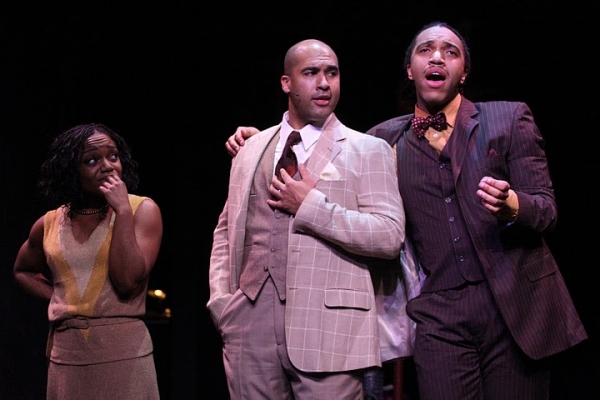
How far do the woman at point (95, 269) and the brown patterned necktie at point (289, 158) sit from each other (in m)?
0.65

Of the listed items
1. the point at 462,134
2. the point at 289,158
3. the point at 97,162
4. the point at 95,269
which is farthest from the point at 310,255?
the point at 97,162

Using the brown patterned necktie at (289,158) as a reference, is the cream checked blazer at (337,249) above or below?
below

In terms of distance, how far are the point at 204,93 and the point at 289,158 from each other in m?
2.03

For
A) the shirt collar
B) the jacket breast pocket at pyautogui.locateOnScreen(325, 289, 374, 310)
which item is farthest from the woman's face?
the jacket breast pocket at pyautogui.locateOnScreen(325, 289, 374, 310)

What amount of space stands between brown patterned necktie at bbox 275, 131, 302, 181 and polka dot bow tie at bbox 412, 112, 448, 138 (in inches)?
16.8

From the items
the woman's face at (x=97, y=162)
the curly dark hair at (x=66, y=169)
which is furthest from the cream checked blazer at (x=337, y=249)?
the curly dark hair at (x=66, y=169)

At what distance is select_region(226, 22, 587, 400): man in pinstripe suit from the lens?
2.65 metres

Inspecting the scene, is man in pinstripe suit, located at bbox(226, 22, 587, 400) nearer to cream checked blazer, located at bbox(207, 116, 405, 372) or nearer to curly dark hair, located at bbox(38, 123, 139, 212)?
cream checked blazer, located at bbox(207, 116, 405, 372)

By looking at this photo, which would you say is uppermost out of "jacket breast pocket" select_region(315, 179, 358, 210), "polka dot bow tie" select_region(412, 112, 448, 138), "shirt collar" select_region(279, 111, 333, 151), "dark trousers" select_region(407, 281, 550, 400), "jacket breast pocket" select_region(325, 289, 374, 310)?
"polka dot bow tie" select_region(412, 112, 448, 138)

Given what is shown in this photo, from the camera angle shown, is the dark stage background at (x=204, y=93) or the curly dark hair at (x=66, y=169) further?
the dark stage background at (x=204, y=93)

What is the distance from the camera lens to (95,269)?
314cm

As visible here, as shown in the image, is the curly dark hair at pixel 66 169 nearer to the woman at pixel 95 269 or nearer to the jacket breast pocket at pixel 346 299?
the woman at pixel 95 269

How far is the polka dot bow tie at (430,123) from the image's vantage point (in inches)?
115

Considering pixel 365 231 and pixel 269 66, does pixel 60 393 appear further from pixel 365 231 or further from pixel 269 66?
pixel 269 66
